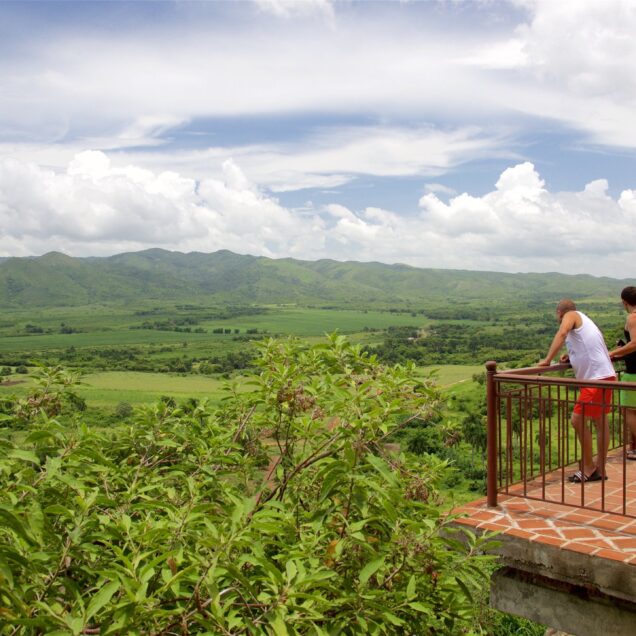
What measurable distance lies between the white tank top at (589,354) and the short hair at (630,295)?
2.52ft

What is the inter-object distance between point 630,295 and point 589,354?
1.05 metres

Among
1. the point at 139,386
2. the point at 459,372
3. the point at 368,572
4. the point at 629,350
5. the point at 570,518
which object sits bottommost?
the point at 139,386

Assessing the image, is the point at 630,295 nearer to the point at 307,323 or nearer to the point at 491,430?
the point at 491,430

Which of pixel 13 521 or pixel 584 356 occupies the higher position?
pixel 584 356

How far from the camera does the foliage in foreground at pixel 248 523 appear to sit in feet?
8.50

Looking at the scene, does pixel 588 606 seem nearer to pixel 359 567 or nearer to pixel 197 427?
pixel 359 567

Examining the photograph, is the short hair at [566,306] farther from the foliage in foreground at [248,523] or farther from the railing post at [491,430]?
the foliage in foreground at [248,523]

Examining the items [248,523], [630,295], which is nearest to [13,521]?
[248,523]

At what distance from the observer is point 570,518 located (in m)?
5.38

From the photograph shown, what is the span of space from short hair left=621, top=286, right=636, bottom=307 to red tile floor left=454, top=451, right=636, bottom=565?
1925 mm

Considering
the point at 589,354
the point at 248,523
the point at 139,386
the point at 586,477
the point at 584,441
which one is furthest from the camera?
the point at 139,386

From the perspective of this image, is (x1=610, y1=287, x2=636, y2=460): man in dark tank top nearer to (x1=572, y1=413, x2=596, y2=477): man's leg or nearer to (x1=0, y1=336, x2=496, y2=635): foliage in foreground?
(x1=572, y1=413, x2=596, y2=477): man's leg

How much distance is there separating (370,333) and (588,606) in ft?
475

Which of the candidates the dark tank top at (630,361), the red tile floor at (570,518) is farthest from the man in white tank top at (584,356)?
the dark tank top at (630,361)
